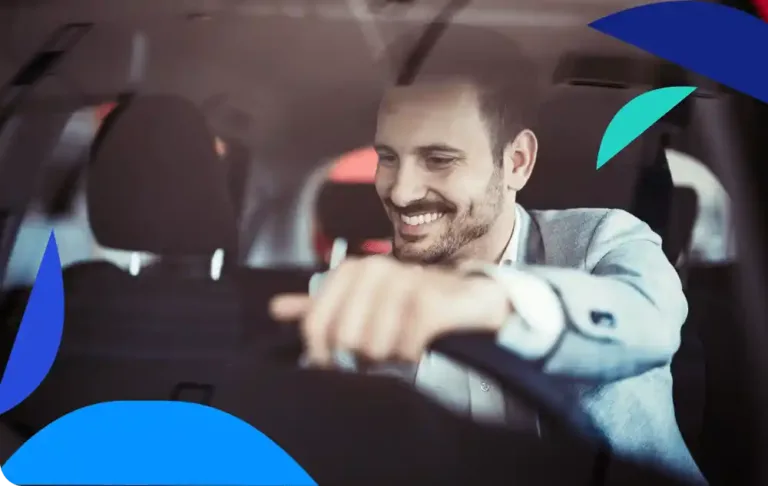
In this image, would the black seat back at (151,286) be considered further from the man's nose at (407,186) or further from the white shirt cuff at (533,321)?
the white shirt cuff at (533,321)

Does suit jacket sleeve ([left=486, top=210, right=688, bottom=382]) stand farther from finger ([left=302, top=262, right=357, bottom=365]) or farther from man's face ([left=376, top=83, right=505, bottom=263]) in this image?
finger ([left=302, top=262, right=357, bottom=365])

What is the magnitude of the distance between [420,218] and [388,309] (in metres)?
0.15

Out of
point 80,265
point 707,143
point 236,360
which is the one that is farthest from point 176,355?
point 707,143

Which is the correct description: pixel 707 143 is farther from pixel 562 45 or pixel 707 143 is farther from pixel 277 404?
pixel 277 404

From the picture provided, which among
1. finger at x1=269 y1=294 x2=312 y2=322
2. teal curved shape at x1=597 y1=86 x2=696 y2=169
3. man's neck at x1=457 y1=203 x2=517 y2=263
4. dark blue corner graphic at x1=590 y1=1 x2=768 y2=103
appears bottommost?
finger at x1=269 y1=294 x2=312 y2=322

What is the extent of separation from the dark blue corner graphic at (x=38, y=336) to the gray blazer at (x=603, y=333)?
0.47 metres

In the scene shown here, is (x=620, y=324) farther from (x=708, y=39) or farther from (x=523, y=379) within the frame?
(x=708, y=39)

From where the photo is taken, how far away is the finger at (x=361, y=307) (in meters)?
0.93

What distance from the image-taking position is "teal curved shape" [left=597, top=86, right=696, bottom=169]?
941mm

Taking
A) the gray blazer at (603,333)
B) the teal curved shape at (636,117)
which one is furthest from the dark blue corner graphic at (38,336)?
the teal curved shape at (636,117)

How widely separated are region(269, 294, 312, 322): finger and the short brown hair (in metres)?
0.37

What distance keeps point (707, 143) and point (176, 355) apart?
0.88m

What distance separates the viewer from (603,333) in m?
0.90

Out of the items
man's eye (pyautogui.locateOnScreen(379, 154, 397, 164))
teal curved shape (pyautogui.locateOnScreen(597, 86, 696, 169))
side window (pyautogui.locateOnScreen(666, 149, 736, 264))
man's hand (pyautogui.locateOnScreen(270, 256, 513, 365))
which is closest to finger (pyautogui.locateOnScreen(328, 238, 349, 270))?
man's hand (pyautogui.locateOnScreen(270, 256, 513, 365))
